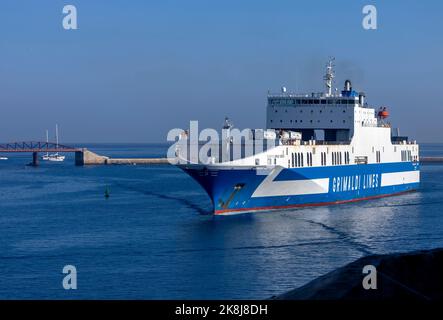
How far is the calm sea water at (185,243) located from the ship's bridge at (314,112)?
7.41 metres

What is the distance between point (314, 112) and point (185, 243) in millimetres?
25006

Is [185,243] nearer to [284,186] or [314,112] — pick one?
[284,186]

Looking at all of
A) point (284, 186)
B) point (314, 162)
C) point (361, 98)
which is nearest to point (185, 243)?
point (284, 186)

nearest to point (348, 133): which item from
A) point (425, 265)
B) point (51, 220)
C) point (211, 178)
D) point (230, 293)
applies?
point (211, 178)

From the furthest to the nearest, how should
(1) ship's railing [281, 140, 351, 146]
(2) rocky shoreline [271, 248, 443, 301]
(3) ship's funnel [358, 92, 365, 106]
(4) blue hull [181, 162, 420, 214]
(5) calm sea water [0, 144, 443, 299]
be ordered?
(3) ship's funnel [358, 92, 365, 106]
(1) ship's railing [281, 140, 351, 146]
(4) blue hull [181, 162, 420, 214]
(5) calm sea water [0, 144, 443, 299]
(2) rocky shoreline [271, 248, 443, 301]

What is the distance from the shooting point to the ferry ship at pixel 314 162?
160 feet

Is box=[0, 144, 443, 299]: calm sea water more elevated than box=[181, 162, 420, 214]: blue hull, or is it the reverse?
box=[181, 162, 420, 214]: blue hull

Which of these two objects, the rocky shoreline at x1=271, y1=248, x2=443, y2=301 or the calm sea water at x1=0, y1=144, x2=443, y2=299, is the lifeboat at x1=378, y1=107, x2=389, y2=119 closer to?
the calm sea water at x1=0, y1=144, x2=443, y2=299

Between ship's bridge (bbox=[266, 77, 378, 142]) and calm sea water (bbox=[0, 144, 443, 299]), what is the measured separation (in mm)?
7411

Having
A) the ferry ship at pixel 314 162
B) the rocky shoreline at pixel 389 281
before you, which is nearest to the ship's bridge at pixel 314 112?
the ferry ship at pixel 314 162

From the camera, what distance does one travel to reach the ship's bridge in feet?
200

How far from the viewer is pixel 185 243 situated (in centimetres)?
3947

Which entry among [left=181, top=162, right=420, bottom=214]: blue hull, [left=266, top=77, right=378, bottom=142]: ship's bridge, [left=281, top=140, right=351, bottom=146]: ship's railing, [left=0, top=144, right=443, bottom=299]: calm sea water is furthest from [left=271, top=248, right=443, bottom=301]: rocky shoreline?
[left=266, top=77, right=378, bottom=142]: ship's bridge
